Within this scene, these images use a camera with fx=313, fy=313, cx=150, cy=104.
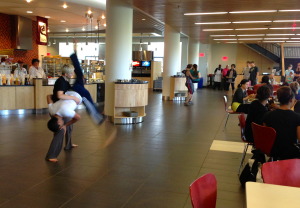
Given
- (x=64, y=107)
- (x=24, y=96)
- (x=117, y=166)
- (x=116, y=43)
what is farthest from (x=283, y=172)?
(x=24, y=96)

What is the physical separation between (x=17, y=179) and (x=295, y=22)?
1027 cm

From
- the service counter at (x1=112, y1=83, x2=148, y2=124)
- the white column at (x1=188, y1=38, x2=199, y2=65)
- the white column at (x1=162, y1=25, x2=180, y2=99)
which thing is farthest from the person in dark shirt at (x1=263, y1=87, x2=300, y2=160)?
the white column at (x1=188, y1=38, x2=199, y2=65)

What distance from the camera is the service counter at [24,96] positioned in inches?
352

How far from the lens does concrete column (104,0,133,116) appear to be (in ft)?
26.3

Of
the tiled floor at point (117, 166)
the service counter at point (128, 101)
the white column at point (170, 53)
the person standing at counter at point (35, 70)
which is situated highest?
the white column at point (170, 53)

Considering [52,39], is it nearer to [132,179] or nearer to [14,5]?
[14,5]

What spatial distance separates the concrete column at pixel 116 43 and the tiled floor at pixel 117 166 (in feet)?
4.39

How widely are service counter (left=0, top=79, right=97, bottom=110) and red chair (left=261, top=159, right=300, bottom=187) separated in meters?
8.37

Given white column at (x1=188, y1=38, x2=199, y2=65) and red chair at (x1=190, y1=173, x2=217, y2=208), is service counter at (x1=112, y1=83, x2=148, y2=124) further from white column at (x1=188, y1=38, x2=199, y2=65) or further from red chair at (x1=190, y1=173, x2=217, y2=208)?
white column at (x1=188, y1=38, x2=199, y2=65)

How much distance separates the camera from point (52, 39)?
27.3m

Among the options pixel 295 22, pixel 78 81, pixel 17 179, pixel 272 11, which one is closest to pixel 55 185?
pixel 17 179

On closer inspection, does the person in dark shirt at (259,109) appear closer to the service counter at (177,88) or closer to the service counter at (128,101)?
the service counter at (128,101)

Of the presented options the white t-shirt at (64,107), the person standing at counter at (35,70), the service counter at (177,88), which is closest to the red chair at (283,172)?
the white t-shirt at (64,107)

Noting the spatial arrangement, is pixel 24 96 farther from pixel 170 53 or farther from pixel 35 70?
pixel 170 53
